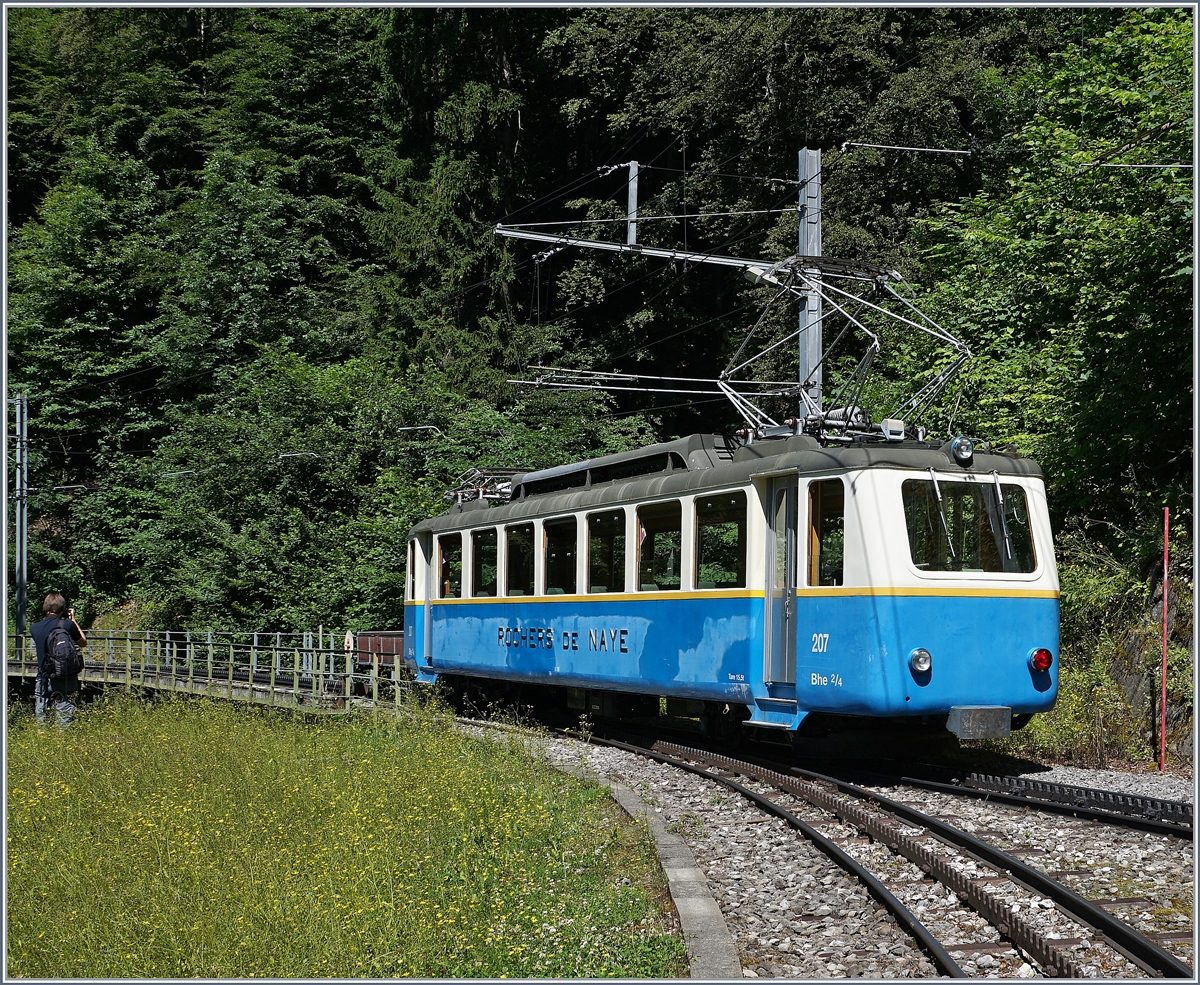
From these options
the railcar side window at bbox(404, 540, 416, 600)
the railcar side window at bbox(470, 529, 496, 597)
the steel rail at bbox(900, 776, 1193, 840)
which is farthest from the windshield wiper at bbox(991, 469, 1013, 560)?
the railcar side window at bbox(404, 540, 416, 600)

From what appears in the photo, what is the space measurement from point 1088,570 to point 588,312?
2713 cm

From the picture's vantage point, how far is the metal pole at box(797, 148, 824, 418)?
44.1 ft

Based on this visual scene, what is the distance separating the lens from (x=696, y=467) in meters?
12.9

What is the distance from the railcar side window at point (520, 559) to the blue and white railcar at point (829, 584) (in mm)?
1946

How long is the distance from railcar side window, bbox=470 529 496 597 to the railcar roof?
0.23m

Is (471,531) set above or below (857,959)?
above

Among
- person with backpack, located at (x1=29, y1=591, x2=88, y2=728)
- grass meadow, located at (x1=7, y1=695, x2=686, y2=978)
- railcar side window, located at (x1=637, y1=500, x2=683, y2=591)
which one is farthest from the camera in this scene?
person with backpack, located at (x1=29, y1=591, x2=88, y2=728)

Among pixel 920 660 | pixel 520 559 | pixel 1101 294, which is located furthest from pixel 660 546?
pixel 1101 294

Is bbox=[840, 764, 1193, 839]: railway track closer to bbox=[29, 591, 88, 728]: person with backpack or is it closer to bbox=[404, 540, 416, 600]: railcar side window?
bbox=[29, 591, 88, 728]: person with backpack

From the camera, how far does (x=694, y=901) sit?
6.85 metres

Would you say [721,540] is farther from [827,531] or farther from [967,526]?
[967,526]

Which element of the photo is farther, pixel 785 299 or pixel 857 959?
pixel 785 299

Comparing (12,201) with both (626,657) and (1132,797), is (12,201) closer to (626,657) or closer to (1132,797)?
(626,657)

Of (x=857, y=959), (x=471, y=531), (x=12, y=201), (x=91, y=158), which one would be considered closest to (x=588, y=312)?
(x=91, y=158)
